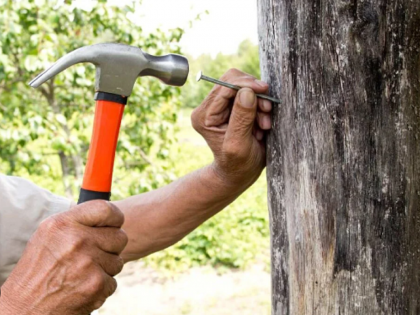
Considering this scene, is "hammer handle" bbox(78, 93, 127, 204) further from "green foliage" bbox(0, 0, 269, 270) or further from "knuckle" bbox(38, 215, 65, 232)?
"green foliage" bbox(0, 0, 269, 270)

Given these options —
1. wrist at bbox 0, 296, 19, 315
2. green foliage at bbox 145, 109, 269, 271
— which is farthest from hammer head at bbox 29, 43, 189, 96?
green foliage at bbox 145, 109, 269, 271

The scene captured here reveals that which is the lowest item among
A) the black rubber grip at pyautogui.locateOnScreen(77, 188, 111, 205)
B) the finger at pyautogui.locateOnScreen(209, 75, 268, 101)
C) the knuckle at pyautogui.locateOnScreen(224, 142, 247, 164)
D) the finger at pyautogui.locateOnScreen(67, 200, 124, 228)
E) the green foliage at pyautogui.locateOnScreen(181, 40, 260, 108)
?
the finger at pyautogui.locateOnScreen(67, 200, 124, 228)

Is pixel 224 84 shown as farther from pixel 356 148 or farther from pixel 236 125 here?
pixel 356 148

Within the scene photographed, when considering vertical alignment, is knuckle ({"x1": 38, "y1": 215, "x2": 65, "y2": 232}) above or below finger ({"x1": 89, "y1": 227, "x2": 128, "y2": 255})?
above

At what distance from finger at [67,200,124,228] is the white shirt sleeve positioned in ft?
1.96

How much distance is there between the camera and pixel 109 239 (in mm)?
1186

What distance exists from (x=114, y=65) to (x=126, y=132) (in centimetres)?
360

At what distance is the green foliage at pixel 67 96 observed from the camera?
4.01 metres

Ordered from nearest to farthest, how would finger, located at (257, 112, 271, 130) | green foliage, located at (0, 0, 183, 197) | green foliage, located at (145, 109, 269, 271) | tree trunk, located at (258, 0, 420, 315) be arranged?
tree trunk, located at (258, 0, 420, 315)
finger, located at (257, 112, 271, 130)
green foliage, located at (0, 0, 183, 197)
green foliage, located at (145, 109, 269, 271)

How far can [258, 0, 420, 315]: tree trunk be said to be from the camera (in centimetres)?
109

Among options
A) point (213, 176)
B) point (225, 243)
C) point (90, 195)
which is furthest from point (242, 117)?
point (225, 243)

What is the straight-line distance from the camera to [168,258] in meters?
5.46

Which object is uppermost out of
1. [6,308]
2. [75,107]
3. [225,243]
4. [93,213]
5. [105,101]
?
[75,107]

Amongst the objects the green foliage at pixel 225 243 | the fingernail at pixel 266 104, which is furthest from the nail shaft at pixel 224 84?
the green foliage at pixel 225 243
